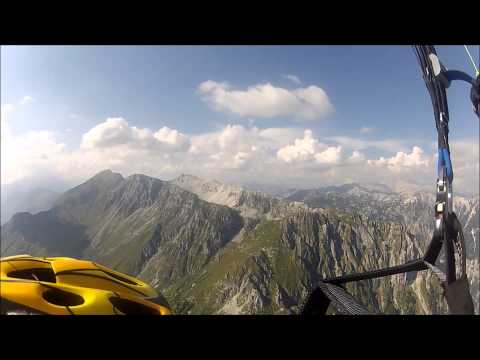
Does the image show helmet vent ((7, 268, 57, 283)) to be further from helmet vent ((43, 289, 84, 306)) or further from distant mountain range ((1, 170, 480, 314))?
distant mountain range ((1, 170, 480, 314))

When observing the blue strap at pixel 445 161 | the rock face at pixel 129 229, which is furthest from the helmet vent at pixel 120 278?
the rock face at pixel 129 229

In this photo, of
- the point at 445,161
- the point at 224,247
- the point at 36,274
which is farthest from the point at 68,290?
the point at 224,247

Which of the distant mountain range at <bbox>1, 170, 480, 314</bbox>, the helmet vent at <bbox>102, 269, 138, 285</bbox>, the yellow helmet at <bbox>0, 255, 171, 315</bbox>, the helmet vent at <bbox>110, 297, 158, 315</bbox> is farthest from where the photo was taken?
the distant mountain range at <bbox>1, 170, 480, 314</bbox>

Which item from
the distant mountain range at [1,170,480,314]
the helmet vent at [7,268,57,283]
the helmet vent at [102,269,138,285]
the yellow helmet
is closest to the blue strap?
the yellow helmet

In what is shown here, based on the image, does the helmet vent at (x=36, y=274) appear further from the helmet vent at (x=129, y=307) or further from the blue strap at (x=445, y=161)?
the blue strap at (x=445, y=161)

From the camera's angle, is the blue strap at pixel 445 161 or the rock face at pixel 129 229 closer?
the blue strap at pixel 445 161

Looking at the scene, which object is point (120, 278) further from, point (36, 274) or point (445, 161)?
point (445, 161)
